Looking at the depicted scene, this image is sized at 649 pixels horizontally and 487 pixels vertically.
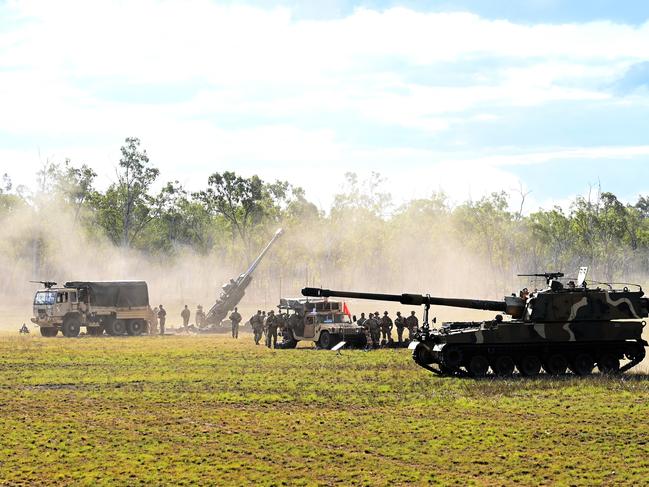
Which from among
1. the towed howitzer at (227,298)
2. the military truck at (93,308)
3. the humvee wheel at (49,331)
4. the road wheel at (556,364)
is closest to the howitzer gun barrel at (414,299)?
the road wheel at (556,364)

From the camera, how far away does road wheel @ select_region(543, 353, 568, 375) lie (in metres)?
27.5

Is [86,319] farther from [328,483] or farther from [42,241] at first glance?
[42,241]

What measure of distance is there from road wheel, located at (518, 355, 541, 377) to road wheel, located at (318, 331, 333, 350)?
1277 centimetres

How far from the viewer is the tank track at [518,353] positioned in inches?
1049

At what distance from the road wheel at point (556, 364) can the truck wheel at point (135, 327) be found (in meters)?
29.5

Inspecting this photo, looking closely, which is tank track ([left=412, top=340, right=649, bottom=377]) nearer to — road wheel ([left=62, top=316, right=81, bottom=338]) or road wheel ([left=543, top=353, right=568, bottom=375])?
road wheel ([left=543, top=353, right=568, bottom=375])

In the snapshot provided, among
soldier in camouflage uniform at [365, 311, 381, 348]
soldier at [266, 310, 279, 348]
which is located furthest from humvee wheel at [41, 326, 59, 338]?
soldier in camouflage uniform at [365, 311, 381, 348]

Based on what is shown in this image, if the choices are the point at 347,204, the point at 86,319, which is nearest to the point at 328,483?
the point at 86,319

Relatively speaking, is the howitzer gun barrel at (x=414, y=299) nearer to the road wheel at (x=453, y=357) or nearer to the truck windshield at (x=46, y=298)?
the road wheel at (x=453, y=357)

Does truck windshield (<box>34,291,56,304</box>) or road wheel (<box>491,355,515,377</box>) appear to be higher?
truck windshield (<box>34,291,56,304</box>)

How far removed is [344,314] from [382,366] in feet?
30.6

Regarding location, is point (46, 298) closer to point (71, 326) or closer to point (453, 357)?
point (71, 326)

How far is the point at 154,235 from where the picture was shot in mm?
120625

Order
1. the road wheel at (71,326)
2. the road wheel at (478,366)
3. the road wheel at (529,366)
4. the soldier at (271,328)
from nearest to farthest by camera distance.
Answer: the road wheel at (478,366), the road wheel at (529,366), the soldier at (271,328), the road wheel at (71,326)
